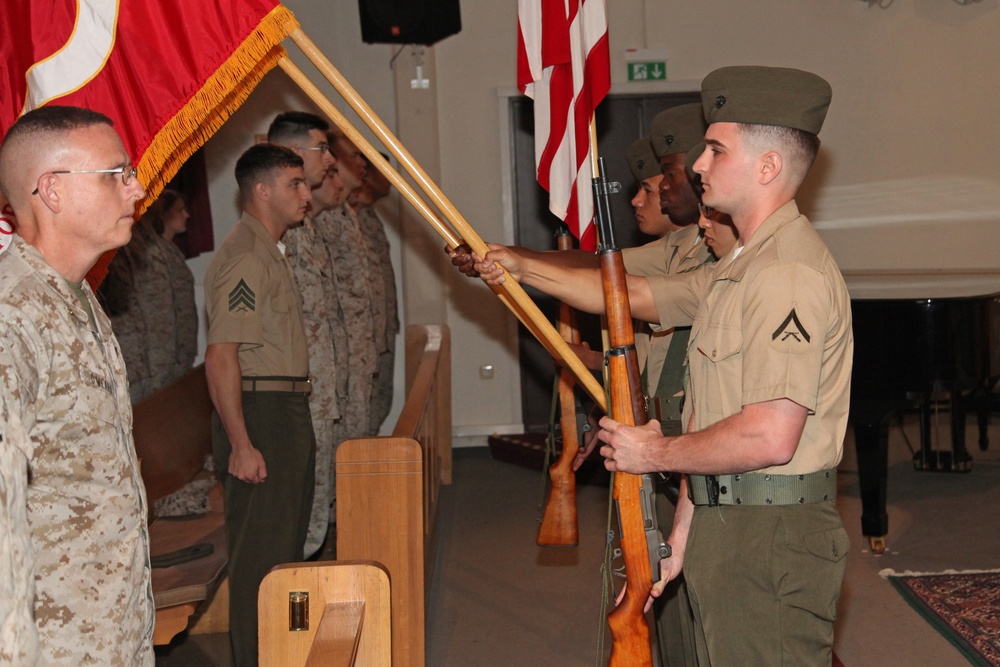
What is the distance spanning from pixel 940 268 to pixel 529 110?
10.5 ft

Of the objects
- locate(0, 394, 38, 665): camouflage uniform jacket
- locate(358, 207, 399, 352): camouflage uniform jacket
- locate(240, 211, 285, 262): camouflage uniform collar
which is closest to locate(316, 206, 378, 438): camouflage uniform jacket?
locate(358, 207, 399, 352): camouflage uniform jacket

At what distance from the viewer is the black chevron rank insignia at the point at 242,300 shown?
3082 millimetres

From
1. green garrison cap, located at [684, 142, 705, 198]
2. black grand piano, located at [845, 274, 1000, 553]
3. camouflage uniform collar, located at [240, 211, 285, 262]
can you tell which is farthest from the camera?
black grand piano, located at [845, 274, 1000, 553]

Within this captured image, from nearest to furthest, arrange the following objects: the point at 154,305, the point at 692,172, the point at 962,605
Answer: the point at 692,172 < the point at 962,605 < the point at 154,305

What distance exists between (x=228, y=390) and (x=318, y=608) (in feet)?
5.00

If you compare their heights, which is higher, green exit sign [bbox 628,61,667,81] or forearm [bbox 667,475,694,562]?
green exit sign [bbox 628,61,667,81]

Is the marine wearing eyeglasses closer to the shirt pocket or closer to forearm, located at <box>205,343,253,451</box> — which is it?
the shirt pocket

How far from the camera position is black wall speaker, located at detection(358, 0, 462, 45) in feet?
19.6

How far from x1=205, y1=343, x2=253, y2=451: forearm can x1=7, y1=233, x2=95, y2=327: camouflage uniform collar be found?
55.8 inches

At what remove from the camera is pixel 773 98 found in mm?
1778

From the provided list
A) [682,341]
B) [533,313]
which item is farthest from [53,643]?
[682,341]

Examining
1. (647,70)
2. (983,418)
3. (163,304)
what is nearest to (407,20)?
(647,70)

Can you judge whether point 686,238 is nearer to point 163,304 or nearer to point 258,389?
point 258,389

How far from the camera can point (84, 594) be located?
1.50 m
